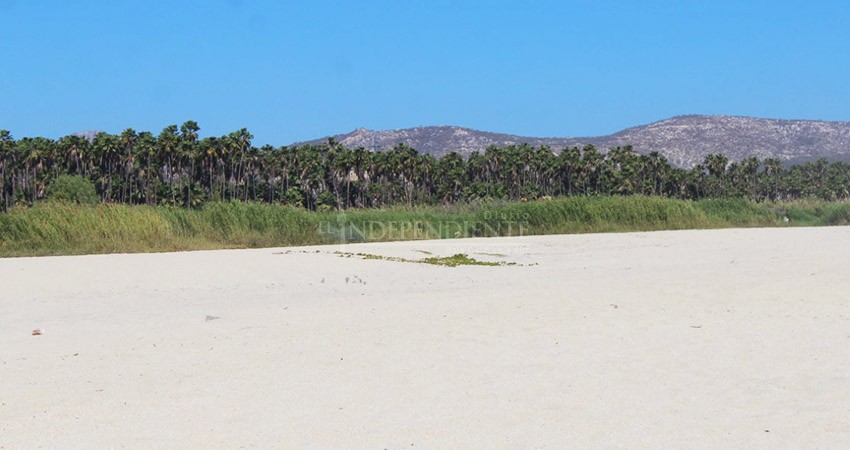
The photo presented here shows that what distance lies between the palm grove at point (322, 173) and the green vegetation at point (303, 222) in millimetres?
43355

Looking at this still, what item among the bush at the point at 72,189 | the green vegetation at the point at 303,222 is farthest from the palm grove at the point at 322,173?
the green vegetation at the point at 303,222

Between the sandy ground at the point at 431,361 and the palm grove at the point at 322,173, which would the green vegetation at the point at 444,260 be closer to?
the sandy ground at the point at 431,361

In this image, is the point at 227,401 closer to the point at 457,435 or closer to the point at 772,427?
the point at 457,435

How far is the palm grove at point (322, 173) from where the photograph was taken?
7288 cm

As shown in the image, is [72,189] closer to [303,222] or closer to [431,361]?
[303,222]

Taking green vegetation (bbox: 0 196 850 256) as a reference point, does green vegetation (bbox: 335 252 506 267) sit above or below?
below

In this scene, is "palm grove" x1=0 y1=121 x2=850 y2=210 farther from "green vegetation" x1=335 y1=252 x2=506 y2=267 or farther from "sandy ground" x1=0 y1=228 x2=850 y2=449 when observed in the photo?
"sandy ground" x1=0 y1=228 x2=850 y2=449

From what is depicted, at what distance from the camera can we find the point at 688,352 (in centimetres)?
658

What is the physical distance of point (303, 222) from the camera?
Result: 73.6ft

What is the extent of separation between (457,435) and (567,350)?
2.24 meters

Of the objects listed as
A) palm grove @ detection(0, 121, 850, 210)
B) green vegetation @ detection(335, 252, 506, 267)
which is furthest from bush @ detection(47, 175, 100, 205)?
green vegetation @ detection(335, 252, 506, 267)

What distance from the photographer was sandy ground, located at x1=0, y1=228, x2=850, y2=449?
4.69 metres

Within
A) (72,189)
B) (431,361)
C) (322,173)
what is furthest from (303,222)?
(322,173)

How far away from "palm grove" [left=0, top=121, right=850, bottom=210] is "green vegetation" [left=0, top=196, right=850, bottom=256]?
4335 centimetres
